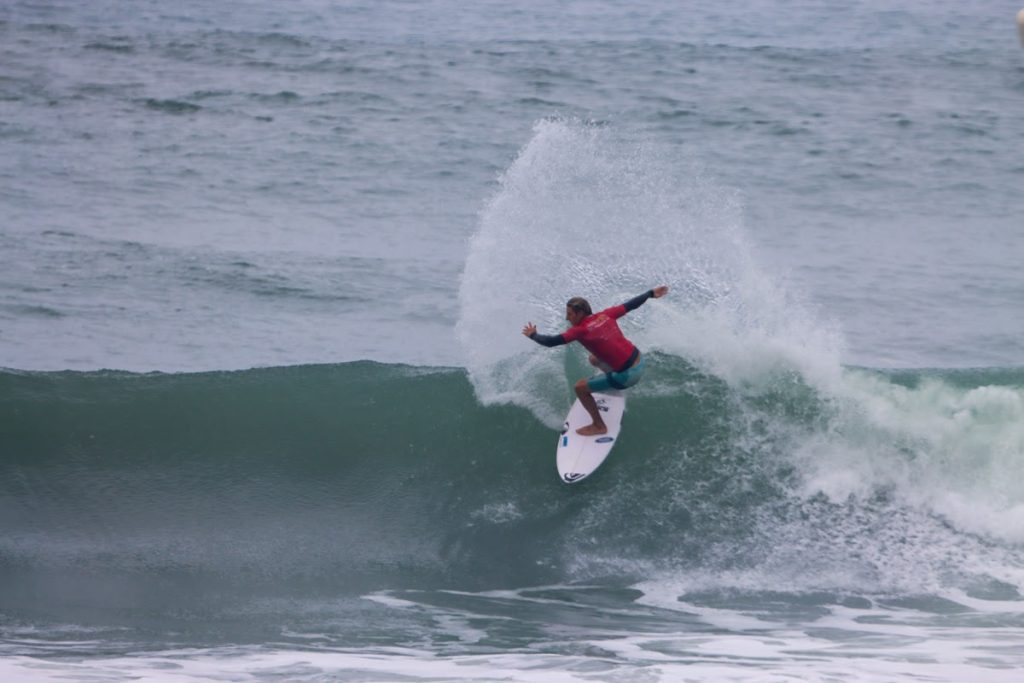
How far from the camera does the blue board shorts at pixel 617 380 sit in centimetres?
1012

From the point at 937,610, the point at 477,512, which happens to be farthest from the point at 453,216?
the point at 937,610

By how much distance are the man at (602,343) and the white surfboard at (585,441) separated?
0.09 metres

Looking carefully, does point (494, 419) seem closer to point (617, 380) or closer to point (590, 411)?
point (590, 411)

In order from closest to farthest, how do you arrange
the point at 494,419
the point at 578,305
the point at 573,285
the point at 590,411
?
the point at 578,305, the point at 590,411, the point at 494,419, the point at 573,285

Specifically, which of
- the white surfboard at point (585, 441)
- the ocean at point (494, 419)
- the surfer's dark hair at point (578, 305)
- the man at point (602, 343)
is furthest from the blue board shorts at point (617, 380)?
the ocean at point (494, 419)

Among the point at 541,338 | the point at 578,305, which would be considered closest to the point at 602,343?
the point at 578,305

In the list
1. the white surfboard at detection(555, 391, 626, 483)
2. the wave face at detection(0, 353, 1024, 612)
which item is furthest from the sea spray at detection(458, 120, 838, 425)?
the white surfboard at detection(555, 391, 626, 483)

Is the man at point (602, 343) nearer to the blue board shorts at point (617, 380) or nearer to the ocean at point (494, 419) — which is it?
the blue board shorts at point (617, 380)

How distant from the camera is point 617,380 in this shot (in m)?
10.1

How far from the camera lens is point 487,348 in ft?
38.2

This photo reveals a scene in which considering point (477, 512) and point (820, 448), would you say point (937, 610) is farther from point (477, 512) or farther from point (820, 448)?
point (477, 512)

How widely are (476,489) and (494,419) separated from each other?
0.86 m

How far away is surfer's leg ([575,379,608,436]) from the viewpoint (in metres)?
10.2

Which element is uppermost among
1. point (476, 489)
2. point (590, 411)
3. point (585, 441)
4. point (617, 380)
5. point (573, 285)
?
point (573, 285)
